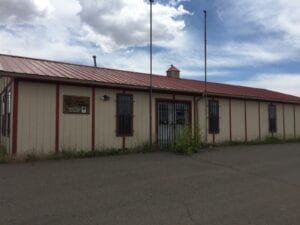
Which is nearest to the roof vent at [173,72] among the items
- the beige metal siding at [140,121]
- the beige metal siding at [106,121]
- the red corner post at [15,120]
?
the beige metal siding at [140,121]

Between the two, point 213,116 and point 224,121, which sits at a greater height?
point 213,116

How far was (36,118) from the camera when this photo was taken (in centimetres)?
1204

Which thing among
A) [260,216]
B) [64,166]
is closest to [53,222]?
[260,216]

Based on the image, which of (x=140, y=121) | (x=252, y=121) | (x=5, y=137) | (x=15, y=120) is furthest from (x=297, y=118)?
(x=15, y=120)

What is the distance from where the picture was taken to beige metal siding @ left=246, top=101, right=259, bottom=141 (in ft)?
63.1

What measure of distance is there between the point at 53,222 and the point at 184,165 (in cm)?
606

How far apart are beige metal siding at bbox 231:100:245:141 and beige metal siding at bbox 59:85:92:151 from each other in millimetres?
8168

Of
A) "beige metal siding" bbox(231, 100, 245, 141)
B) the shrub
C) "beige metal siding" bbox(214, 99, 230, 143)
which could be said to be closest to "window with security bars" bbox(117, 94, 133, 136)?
the shrub

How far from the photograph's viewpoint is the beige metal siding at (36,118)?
11773 mm

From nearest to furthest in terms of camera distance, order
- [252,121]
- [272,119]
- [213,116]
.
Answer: [213,116], [252,121], [272,119]

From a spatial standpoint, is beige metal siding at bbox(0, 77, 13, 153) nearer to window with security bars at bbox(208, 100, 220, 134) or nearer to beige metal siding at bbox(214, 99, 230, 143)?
window with security bars at bbox(208, 100, 220, 134)

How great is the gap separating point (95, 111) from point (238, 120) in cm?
832

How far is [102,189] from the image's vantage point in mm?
7652

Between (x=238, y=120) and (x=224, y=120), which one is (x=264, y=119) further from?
(x=224, y=120)
